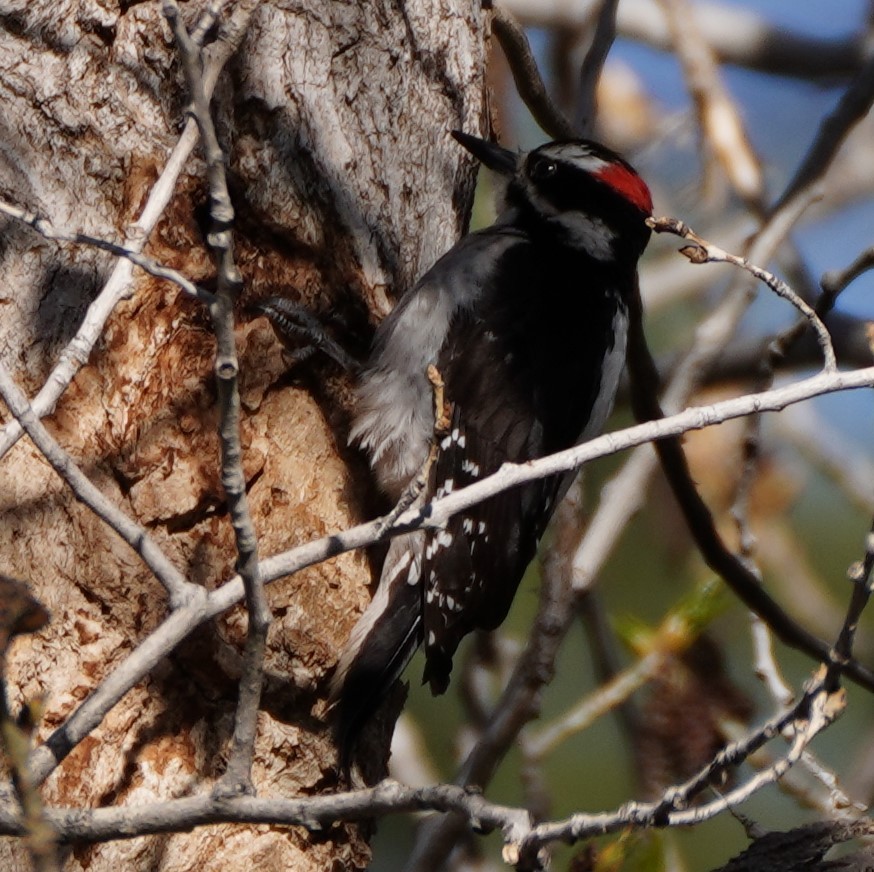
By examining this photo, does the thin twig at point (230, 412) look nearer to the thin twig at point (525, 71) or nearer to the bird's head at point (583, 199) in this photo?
the thin twig at point (525, 71)

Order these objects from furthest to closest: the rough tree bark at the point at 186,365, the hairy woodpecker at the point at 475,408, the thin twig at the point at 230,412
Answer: the hairy woodpecker at the point at 475,408
the rough tree bark at the point at 186,365
the thin twig at the point at 230,412

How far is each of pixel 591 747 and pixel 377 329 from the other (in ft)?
12.6

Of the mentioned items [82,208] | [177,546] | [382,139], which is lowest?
[177,546]

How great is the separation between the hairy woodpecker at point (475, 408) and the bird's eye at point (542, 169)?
0.29 ft

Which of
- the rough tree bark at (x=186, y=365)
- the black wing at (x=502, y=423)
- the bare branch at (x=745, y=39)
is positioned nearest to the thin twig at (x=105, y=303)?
the rough tree bark at (x=186, y=365)

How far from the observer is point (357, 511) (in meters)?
2.74

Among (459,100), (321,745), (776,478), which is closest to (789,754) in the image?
(321,745)

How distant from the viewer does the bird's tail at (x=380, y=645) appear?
8.14 feet

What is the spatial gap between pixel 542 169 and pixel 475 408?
969 millimetres

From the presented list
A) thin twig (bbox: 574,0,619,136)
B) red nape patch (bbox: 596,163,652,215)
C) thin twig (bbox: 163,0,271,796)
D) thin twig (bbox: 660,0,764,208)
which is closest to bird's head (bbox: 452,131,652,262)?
red nape patch (bbox: 596,163,652,215)

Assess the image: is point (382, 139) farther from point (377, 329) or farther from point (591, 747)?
point (591, 747)

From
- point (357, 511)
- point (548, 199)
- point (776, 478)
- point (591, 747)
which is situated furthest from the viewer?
point (591, 747)

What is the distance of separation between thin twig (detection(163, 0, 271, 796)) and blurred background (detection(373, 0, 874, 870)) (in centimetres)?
124

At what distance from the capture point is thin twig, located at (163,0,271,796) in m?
1.50
